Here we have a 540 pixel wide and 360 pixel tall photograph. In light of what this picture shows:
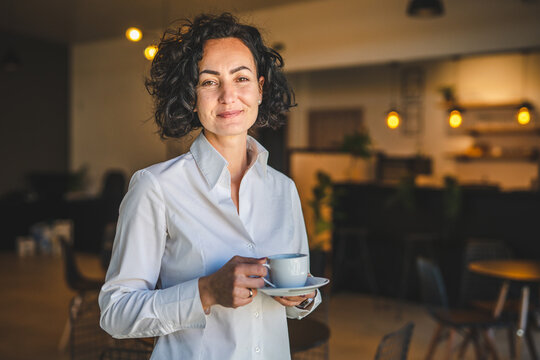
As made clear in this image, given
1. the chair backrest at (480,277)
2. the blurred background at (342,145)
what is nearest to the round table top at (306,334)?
the blurred background at (342,145)

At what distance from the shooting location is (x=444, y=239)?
5.46 meters

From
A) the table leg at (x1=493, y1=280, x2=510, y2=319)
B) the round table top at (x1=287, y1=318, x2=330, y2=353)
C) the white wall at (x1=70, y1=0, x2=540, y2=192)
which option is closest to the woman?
the round table top at (x1=287, y1=318, x2=330, y2=353)

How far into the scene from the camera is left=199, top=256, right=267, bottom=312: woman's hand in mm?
960

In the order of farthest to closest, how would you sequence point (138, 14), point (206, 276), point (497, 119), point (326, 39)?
point (497, 119) < point (138, 14) < point (326, 39) < point (206, 276)

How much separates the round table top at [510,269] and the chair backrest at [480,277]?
0.33m

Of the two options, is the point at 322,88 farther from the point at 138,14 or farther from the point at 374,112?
the point at 138,14

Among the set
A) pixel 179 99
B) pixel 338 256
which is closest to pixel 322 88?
pixel 338 256

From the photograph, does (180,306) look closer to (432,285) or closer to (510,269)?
(432,285)

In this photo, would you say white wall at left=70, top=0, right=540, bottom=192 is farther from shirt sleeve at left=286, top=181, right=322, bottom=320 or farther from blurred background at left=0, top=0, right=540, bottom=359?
shirt sleeve at left=286, top=181, right=322, bottom=320

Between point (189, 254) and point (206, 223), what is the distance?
0.07m

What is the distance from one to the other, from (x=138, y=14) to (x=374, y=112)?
4.47 meters

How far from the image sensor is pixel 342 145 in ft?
20.8

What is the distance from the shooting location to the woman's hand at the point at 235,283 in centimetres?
96

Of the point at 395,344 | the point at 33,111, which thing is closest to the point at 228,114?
the point at 395,344
